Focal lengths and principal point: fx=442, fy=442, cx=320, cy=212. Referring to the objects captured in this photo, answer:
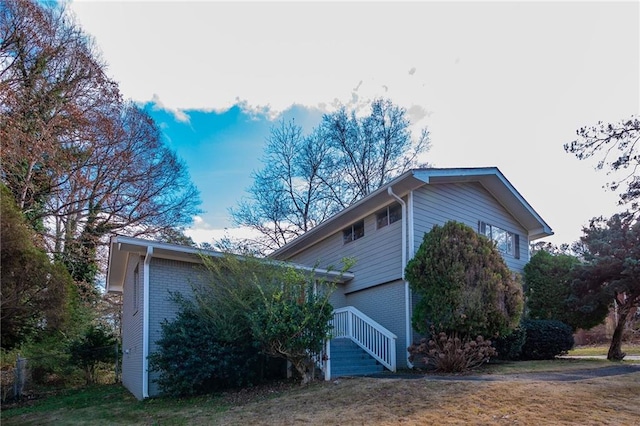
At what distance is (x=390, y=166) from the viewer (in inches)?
992

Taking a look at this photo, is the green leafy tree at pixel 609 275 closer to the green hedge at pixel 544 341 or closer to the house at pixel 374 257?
the green hedge at pixel 544 341

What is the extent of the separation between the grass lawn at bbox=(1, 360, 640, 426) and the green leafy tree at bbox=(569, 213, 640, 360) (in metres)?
3.89

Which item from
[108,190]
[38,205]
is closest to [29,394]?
[38,205]

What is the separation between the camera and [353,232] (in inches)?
548

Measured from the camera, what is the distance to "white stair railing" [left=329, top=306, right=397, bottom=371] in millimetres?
10602

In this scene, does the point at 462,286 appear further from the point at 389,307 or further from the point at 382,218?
the point at 382,218

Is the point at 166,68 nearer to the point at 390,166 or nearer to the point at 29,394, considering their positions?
the point at 29,394

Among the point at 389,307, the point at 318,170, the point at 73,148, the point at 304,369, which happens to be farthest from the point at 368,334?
the point at 318,170

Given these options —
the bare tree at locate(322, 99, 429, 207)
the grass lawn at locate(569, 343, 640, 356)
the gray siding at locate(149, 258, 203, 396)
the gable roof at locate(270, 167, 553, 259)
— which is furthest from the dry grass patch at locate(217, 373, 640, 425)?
the bare tree at locate(322, 99, 429, 207)

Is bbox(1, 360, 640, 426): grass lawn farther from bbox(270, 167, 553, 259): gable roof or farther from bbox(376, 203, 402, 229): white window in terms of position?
bbox(270, 167, 553, 259): gable roof

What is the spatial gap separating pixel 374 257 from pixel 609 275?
6.57 meters

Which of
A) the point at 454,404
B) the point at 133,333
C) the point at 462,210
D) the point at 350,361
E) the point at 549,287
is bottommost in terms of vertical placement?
the point at 350,361

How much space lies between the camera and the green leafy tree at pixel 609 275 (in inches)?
467

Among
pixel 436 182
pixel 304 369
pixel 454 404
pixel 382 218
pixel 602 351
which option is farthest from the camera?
pixel 602 351
